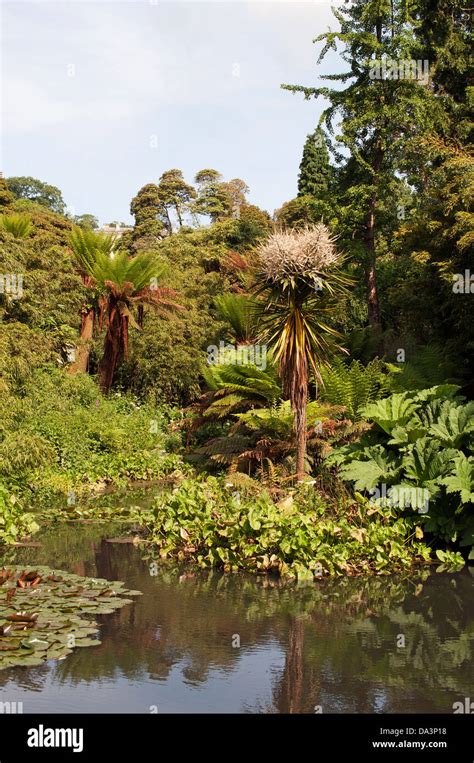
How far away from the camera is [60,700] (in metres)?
4.82

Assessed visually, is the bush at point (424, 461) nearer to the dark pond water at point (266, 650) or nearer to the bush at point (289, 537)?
the bush at point (289, 537)

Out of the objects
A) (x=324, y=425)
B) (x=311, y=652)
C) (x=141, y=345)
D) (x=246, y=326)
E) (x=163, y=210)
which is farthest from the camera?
(x=163, y=210)

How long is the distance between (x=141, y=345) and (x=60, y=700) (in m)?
15.7

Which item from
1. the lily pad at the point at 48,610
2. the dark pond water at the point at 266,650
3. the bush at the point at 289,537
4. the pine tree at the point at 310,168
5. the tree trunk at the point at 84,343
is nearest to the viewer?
A: the dark pond water at the point at 266,650

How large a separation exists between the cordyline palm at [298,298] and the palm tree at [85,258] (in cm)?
890

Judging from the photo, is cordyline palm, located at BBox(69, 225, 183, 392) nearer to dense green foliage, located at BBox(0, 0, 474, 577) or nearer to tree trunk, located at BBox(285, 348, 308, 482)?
dense green foliage, located at BBox(0, 0, 474, 577)

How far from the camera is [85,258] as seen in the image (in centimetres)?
1814

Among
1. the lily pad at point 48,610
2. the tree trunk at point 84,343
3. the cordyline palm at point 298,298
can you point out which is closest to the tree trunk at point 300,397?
the cordyline palm at point 298,298

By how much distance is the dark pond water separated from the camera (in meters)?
4.93

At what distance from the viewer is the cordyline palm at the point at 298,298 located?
9.34m
